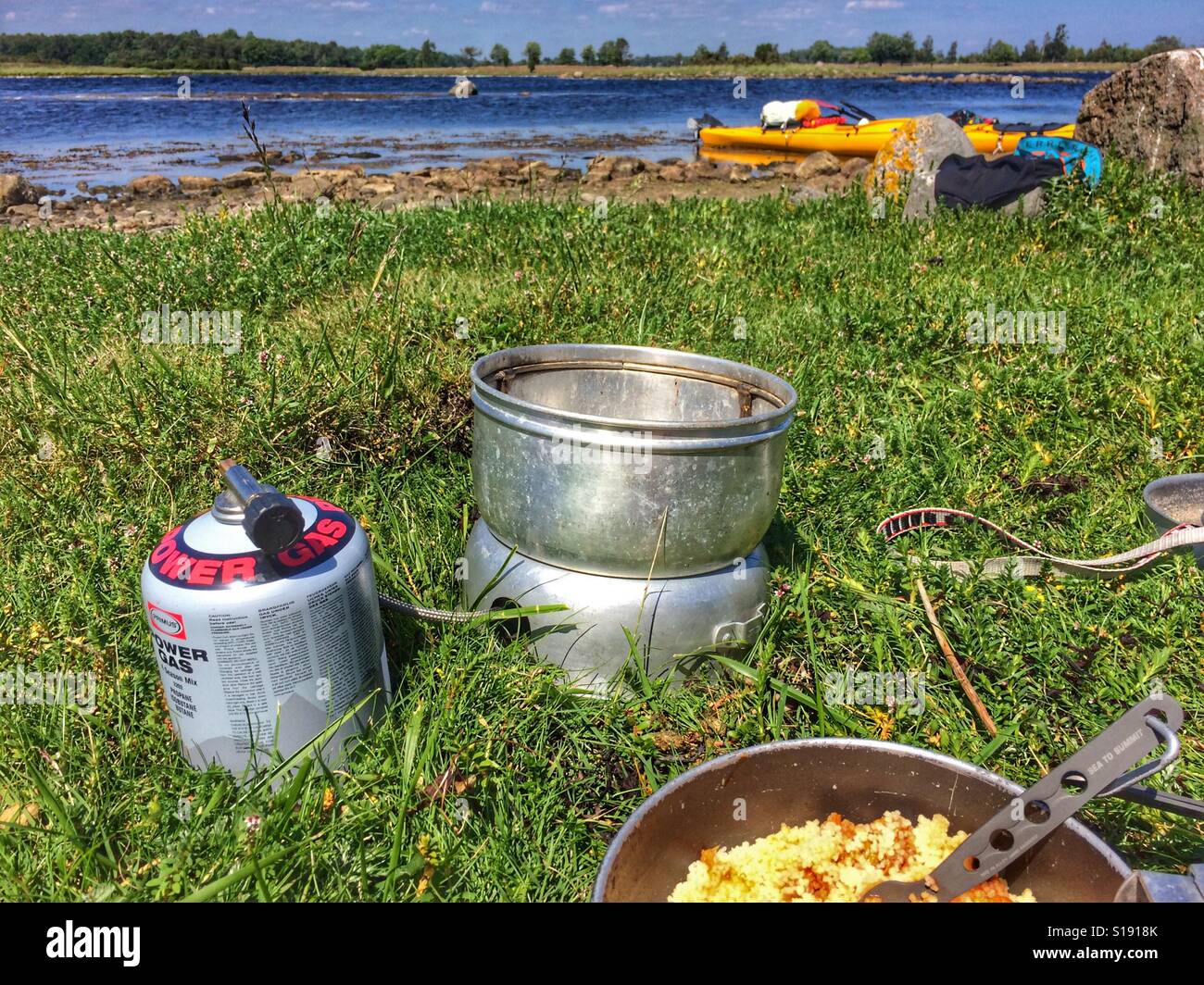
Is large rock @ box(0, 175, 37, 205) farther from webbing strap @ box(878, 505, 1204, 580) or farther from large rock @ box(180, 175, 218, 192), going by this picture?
webbing strap @ box(878, 505, 1204, 580)

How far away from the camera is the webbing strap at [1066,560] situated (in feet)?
8.02

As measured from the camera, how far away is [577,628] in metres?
2.05

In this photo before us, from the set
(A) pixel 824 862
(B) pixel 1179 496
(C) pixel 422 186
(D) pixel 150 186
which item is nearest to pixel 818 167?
(C) pixel 422 186

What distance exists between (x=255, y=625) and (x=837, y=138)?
53.5 feet

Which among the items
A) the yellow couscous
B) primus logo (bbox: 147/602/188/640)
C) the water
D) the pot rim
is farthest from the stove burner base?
the water

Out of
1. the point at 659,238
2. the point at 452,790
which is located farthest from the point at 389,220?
the point at 452,790

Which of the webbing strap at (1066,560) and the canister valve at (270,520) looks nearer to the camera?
the canister valve at (270,520)

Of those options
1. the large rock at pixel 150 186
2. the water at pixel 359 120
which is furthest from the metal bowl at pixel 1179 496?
the large rock at pixel 150 186

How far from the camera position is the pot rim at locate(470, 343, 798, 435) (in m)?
1.85

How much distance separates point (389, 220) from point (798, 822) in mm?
4751

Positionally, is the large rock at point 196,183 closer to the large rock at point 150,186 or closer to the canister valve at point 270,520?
the large rock at point 150,186

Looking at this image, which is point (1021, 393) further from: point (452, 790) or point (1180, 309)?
point (452, 790)

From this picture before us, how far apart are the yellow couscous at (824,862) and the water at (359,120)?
687 cm
